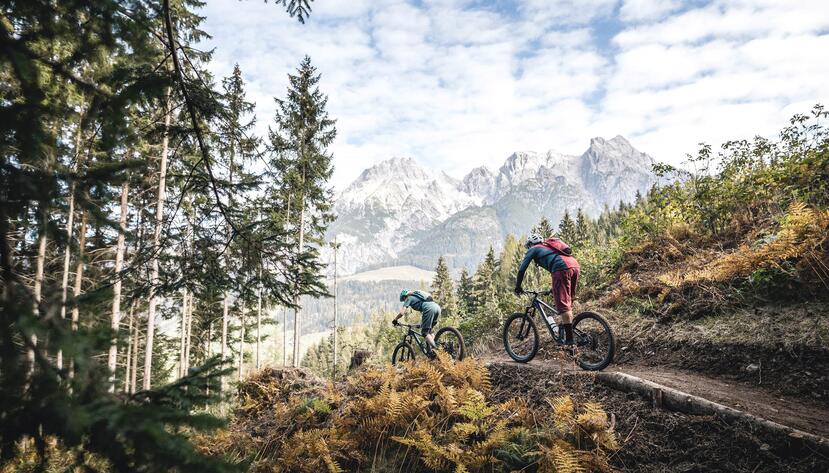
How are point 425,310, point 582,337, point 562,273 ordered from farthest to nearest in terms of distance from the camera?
point 425,310, point 562,273, point 582,337

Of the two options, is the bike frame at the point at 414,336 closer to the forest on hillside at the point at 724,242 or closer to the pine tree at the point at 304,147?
the forest on hillside at the point at 724,242

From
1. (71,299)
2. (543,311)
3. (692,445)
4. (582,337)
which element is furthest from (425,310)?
(71,299)

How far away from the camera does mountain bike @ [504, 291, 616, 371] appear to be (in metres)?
6.24

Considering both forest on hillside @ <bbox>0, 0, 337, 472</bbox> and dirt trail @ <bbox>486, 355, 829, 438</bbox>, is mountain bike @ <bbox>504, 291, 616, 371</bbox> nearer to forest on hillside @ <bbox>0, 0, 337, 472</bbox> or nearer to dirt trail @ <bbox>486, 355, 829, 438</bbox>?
dirt trail @ <bbox>486, 355, 829, 438</bbox>

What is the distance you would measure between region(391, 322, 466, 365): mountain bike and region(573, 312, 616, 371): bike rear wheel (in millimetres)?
2691

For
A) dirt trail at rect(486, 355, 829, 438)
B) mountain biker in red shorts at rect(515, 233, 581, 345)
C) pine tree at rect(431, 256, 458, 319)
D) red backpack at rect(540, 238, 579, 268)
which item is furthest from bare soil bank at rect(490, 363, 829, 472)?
pine tree at rect(431, 256, 458, 319)

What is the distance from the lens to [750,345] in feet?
17.3

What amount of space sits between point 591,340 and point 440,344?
12.2 ft

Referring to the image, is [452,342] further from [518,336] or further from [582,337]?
[582,337]

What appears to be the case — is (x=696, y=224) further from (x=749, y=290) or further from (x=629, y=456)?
(x=629, y=456)

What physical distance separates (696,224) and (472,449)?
9156 mm

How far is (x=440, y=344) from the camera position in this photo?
9.23 meters

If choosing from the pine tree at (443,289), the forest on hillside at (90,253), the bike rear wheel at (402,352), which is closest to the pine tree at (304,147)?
the bike rear wheel at (402,352)

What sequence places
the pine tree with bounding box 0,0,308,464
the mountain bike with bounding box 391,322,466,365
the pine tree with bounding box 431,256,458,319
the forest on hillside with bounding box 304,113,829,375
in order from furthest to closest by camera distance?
the pine tree with bounding box 431,256,458,319 < the mountain bike with bounding box 391,322,466,365 < the forest on hillside with bounding box 304,113,829,375 < the pine tree with bounding box 0,0,308,464
